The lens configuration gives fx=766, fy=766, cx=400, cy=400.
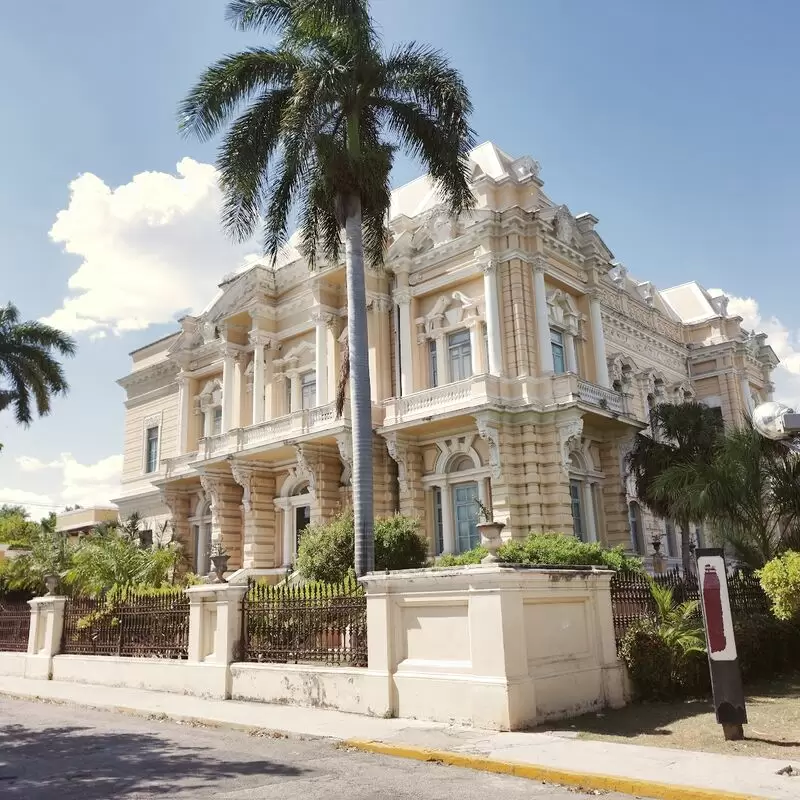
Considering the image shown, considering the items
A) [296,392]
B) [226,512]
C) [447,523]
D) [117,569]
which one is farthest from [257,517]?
[447,523]

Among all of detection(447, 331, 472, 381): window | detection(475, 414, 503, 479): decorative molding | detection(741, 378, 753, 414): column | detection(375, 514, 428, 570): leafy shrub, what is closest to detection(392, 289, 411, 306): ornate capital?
detection(447, 331, 472, 381): window

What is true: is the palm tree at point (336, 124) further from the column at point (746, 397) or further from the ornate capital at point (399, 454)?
the column at point (746, 397)

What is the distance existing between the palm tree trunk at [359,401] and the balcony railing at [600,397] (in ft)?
23.8

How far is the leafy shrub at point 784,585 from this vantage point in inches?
414

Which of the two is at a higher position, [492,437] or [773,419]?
[492,437]

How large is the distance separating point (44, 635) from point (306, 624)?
27.7 feet

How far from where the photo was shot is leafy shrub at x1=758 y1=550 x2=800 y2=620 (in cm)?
1052

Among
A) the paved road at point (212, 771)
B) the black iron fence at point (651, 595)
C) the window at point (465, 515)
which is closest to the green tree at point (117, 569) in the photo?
the window at point (465, 515)

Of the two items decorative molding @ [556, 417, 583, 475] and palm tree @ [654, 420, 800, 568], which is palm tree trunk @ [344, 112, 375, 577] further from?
decorative molding @ [556, 417, 583, 475]

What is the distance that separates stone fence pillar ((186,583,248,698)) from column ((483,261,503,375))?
1094 cm

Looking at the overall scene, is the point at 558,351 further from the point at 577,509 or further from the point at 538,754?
the point at 538,754

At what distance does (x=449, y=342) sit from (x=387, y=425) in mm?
3337

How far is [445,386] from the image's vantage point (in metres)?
A: 21.1

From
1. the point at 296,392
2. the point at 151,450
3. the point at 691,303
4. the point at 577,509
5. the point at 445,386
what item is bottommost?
the point at 577,509
